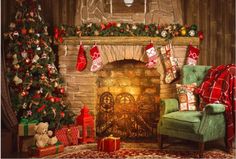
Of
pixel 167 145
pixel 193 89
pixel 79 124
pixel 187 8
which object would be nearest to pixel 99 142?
pixel 79 124

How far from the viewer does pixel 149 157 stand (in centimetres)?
411

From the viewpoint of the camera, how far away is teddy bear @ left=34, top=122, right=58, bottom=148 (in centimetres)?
417

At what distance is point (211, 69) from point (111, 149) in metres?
1.66

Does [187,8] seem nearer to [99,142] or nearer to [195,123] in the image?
[195,123]

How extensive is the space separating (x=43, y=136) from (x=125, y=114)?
1.63 m

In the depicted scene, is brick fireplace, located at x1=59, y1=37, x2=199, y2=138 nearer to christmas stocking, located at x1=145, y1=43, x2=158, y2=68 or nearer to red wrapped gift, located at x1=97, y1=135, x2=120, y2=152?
christmas stocking, located at x1=145, y1=43, x2=158, y2=68

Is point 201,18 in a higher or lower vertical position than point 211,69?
higher

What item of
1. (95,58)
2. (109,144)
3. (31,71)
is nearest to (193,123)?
(109,144)

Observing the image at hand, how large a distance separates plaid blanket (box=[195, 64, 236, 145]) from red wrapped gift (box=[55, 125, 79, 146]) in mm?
1631

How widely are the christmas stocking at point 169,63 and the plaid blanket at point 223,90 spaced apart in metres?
0.49

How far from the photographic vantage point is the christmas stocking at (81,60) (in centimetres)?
514

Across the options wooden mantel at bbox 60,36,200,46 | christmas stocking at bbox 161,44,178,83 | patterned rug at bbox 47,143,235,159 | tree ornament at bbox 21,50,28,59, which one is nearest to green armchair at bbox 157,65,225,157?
patterned rug at bbox 47,143,235,159

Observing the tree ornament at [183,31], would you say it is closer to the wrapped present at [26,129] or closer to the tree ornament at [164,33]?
the tree ornament at [164,33]

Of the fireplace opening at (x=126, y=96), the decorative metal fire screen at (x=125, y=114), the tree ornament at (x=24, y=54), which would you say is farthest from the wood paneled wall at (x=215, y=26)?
the tree ornament at (x=24, y=54)
